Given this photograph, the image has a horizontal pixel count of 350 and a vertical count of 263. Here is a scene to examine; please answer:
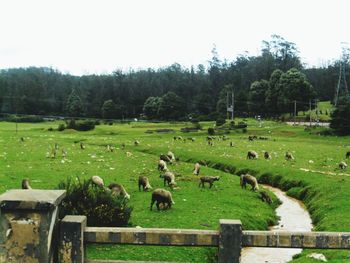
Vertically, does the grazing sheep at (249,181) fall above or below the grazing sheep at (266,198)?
above

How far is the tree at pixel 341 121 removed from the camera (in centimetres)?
8738

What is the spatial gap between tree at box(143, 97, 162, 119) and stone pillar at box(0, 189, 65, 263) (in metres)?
148

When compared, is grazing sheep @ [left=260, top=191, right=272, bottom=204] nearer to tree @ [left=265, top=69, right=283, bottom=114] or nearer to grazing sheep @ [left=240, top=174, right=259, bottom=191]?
grazing sheep @ [left=240, top=174, right=259, bottom=191]

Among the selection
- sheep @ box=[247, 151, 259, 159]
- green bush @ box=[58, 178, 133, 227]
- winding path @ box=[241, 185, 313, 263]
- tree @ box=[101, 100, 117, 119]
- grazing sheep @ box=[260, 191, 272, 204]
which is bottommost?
winding path @ box=[241, 185, 313, 263]

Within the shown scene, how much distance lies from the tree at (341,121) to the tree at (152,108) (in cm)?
7610

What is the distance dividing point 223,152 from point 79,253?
5166cm

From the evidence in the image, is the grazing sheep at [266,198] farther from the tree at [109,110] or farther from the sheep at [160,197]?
the tree at [109,110]

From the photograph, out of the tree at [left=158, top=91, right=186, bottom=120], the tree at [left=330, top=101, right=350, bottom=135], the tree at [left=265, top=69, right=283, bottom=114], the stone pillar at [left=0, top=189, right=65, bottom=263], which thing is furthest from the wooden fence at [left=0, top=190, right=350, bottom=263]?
the tree at [left=158, top=91, right=186, bottom=120]

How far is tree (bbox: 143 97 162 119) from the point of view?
159000mm

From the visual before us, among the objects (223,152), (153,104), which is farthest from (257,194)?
(153,104)

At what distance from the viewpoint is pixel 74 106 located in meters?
172

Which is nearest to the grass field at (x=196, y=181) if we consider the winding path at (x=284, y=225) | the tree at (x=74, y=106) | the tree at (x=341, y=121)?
the winding path at (x=284, y=225)

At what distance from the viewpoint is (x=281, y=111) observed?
13025 centimetres

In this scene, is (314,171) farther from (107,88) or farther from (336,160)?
(107,88)
